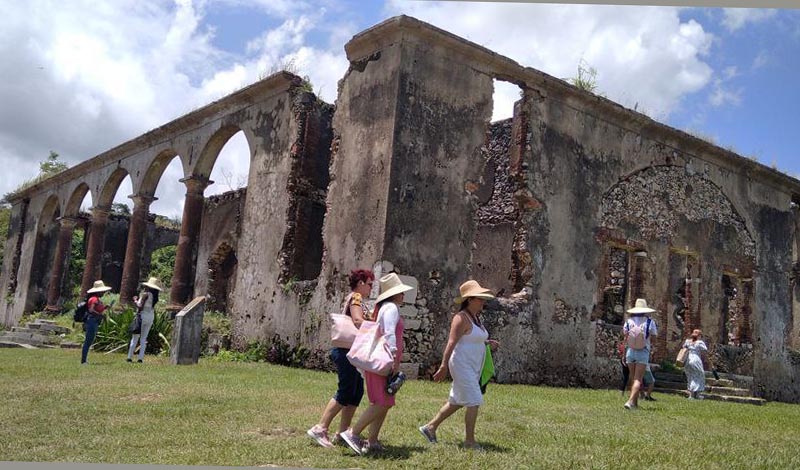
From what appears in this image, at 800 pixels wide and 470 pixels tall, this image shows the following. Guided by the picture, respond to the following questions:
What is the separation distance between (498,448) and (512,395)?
14.5ft

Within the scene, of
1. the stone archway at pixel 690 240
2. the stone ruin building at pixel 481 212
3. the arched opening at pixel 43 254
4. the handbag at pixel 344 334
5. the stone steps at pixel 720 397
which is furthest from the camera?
the arched opening at pixel 43 254

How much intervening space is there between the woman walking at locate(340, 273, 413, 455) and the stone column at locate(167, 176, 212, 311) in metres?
11.8

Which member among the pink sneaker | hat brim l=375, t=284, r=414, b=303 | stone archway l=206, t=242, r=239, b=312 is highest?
stone archway l=206, t=242, r=239, b=312

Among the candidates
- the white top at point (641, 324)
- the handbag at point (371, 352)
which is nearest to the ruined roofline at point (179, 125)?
the white top at point (641, 324)

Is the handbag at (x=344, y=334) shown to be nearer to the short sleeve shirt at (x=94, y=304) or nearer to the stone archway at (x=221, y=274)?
the short sleeve shirt at (x=94, y=304)

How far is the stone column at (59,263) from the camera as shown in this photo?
23688 mm

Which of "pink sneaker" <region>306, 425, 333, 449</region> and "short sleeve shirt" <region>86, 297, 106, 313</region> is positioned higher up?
"short sleeve shirt" <region>86, 297, 106, 313</region>

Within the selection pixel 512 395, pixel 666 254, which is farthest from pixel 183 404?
pixel 666 254

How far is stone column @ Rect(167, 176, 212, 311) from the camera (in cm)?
1691

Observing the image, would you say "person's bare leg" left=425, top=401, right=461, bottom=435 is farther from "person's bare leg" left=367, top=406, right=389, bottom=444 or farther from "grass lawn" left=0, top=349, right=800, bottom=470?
"person's bare leg" left=367, top=406, right=389, bottom=444

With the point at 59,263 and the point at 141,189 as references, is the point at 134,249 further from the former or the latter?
the point at 59,263

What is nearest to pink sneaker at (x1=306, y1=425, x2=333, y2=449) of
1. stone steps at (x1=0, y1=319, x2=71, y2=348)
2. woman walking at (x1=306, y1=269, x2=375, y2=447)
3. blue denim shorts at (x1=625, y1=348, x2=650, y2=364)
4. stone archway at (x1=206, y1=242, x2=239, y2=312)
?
woman walking at (x1=306, y1=269, x2=375, y2=447)

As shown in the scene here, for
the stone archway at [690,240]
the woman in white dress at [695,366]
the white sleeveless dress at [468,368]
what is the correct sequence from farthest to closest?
1. the stone archway at [690,240]
2. the woman in white dress at [695,366]
3. the white sleeveless dress at [468,368]

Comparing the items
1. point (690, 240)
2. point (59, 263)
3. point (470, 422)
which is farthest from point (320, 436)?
point (59, 263)
